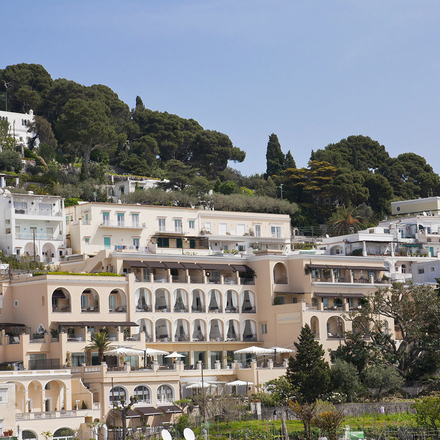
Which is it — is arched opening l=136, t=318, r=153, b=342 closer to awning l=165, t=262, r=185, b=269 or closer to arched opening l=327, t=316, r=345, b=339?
awning l=165, t=262, r=185, b=269

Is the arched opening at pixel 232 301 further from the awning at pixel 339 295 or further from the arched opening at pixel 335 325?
the arched opening at pixel 335 325

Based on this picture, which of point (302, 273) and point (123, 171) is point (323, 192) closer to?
point (123, 171)

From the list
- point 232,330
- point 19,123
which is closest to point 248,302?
point 232,330

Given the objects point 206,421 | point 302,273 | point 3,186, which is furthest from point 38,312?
point 3,186

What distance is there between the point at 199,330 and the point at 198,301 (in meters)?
2.41

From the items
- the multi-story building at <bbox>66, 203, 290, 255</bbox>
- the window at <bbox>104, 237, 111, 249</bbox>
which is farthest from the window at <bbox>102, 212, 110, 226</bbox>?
the window at <bbox>104, 237, 111, 249</bbox>

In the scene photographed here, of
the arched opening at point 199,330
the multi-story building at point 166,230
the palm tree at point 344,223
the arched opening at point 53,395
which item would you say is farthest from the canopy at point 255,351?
the palm tree at point 344,223

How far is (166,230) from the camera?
3231 inches

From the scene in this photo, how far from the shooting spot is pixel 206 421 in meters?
51.0

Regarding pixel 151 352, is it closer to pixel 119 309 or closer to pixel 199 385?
pixel 199 385

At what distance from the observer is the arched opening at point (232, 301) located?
67438 millimetres

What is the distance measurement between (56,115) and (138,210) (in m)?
45.8

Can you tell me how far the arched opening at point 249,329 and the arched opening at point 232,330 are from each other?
833 millimetres

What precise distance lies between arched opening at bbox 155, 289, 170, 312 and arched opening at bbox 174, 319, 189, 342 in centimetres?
133
